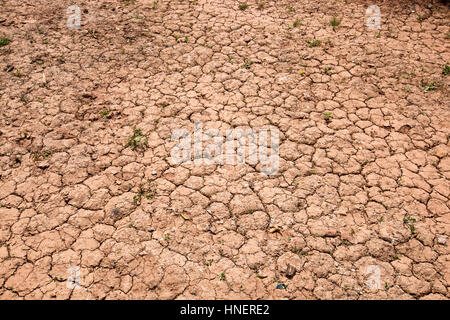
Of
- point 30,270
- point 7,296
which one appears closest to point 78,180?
point 30,270

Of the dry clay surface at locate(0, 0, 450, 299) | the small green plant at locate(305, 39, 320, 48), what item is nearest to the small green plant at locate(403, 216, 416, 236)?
the dry clay surface at locate(0, 0, 450, 299)

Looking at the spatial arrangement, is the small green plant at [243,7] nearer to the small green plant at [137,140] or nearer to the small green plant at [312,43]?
the small green plant at [312,43]

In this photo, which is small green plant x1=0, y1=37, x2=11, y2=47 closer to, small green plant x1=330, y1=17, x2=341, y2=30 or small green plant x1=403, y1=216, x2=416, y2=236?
small green plant x1=330, y1=17, x2=341, y2=30

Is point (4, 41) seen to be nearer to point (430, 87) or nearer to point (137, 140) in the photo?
point (137, 140)

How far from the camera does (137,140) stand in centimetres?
338

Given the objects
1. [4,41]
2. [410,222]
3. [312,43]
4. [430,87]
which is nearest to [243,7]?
[312,43]

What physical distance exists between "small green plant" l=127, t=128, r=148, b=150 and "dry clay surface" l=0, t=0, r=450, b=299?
0.05ft

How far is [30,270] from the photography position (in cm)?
254

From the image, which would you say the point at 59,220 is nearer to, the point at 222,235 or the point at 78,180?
the point at 78,180

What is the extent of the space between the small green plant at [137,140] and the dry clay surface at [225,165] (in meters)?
0.01

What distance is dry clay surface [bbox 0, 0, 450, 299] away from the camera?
8.36ft

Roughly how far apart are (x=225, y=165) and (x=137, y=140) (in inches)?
38.7

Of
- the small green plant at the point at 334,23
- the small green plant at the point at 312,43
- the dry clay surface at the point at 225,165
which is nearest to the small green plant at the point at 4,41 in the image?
the dry clay surface at the point at 225,165
